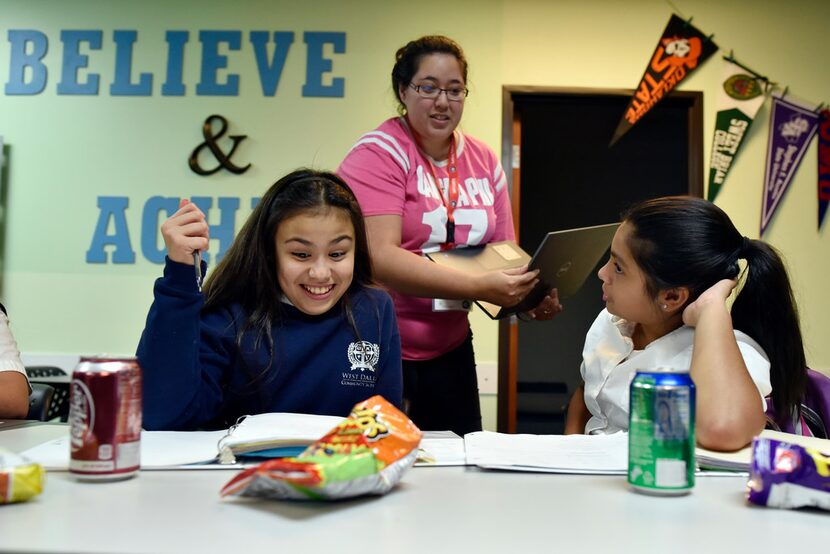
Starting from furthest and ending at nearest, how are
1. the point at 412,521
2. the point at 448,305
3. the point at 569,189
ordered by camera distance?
1. the point at 569,189
2. the point at 448,305
3. the point at 412,521

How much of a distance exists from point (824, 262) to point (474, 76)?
1.87 m

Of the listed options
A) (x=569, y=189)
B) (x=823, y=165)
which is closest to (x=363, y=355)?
(x=823, y=165)

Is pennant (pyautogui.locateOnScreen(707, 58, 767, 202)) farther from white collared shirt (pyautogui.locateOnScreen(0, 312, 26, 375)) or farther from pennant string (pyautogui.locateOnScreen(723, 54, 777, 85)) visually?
white collared shirt (pyautogui.locateOnScreen(0, 312, 26, 375))

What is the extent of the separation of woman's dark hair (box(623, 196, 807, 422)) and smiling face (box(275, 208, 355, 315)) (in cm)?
60

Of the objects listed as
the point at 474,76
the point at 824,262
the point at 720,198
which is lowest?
the point at 824,262

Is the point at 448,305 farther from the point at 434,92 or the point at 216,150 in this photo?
the point at 216,150

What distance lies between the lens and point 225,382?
151cm

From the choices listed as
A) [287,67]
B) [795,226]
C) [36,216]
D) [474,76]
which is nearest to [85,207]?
[36,216]

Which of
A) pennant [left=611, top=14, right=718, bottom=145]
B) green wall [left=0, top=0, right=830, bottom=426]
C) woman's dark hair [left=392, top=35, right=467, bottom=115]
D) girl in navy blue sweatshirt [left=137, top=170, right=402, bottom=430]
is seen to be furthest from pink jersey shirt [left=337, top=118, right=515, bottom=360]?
pennant [left=611, top=14, right=718, bottom=145]

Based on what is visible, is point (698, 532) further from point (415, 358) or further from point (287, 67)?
point (287, 67)

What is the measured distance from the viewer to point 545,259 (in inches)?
73.0

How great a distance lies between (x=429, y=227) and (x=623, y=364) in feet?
2.23

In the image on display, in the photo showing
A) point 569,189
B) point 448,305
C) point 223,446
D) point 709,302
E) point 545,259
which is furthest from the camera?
point 569,189

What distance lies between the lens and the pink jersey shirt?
1944mm
